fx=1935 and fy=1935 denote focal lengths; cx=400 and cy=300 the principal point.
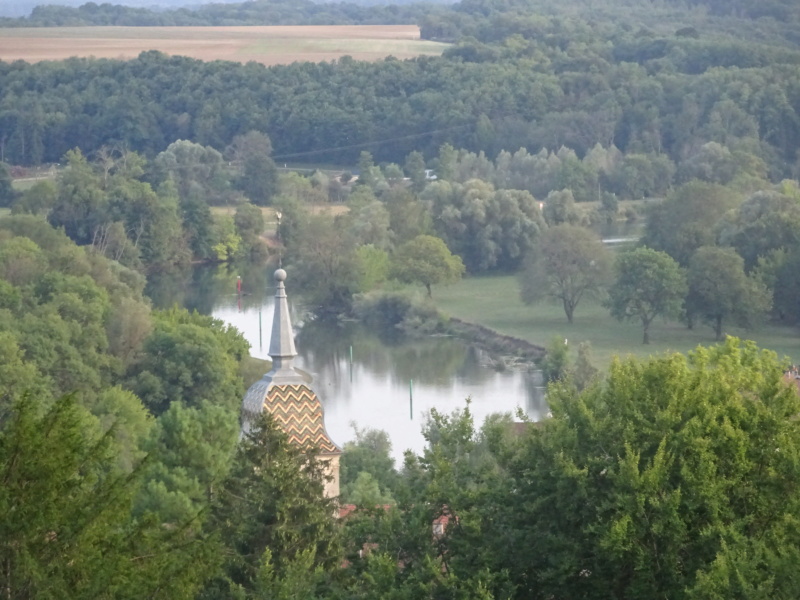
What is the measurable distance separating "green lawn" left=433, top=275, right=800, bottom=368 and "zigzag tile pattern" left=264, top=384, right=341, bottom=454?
1372cm

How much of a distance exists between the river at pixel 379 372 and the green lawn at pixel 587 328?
1169 millimetres

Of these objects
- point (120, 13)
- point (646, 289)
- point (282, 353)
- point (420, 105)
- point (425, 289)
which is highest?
point (282, 353)

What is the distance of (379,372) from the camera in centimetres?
2561

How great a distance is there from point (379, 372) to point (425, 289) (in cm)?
656

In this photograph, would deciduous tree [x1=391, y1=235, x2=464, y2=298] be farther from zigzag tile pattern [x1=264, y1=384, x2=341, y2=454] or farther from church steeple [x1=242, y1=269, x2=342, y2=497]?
zigzag tile pattern [x1=264, y1=384, x2=341, y2=454]

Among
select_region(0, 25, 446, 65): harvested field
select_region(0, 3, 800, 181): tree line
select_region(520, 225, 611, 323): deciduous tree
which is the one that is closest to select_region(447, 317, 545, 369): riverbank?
select_region(520, 225, 611, 323): deciduous tree

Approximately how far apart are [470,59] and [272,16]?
17776 millimetres

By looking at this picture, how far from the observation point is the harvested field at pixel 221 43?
56.6m

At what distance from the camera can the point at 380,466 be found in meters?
16.9

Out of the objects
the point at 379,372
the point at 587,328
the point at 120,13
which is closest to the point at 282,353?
the point at 379,372

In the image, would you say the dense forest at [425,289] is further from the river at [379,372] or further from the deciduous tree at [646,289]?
the river at [379,372]

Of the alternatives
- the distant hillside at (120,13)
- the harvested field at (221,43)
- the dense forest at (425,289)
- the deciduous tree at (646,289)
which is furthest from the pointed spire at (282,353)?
the distant hillside at (120,13)

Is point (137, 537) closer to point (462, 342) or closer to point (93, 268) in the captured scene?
point (93, 268)

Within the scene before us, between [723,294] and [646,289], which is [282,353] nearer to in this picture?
[646,289]
